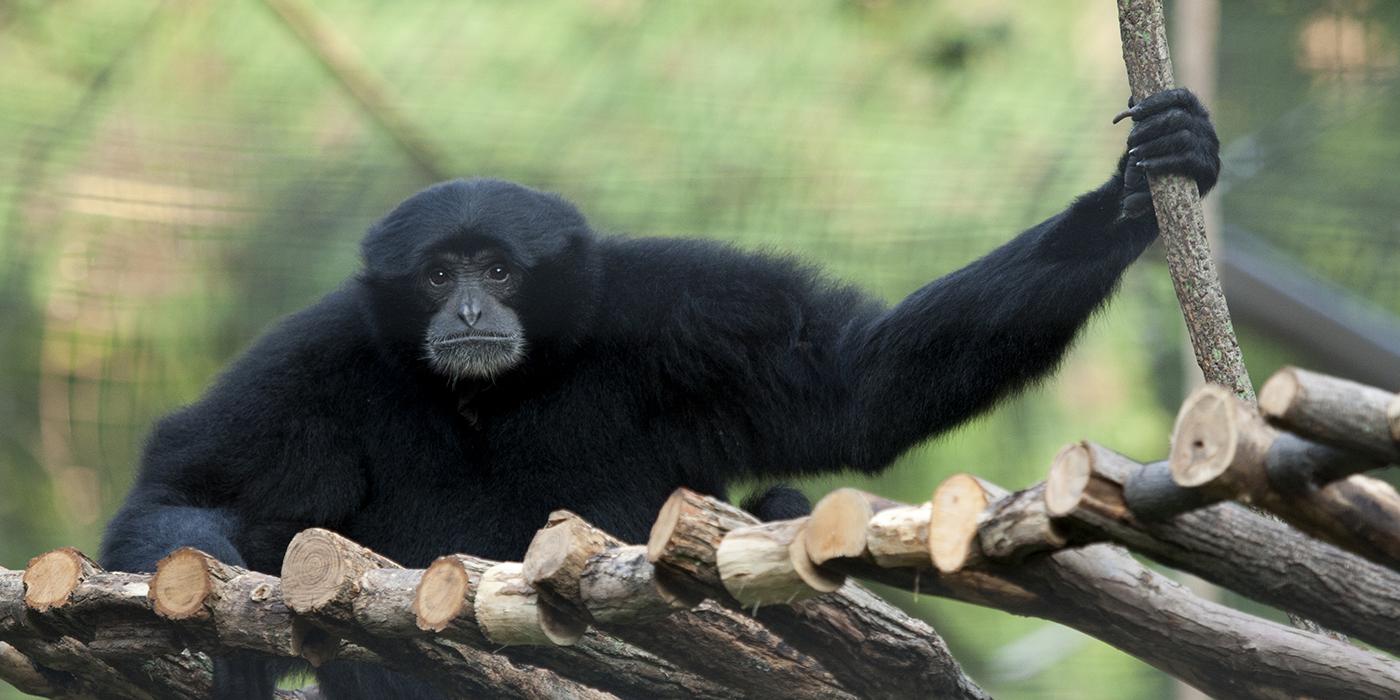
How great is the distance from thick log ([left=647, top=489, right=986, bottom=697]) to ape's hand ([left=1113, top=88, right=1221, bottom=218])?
43.7 inches

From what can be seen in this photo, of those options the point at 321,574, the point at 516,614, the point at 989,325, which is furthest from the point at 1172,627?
the point at 321,574

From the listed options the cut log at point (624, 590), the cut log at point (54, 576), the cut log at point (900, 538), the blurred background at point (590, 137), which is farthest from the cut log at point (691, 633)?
the blurred background at point (590, 137)

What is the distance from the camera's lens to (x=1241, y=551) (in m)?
1.79

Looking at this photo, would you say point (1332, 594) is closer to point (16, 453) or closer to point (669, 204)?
point (669, 204)

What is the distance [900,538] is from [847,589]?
19.9 inches

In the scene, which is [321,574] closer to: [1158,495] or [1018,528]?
[1018,528]

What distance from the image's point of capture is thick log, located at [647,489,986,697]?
6.70 feet

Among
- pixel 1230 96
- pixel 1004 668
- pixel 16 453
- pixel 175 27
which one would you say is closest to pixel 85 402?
pixel 16 453

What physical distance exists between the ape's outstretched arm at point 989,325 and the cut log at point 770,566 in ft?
4.67

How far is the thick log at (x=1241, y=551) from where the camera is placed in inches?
66.4

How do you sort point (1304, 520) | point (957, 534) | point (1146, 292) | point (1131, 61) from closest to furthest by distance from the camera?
1. point (1304, 520)
2. point (957, 534)
3. point (1131, 61)
4. point (1146, 292)

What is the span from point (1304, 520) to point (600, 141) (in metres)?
4.05

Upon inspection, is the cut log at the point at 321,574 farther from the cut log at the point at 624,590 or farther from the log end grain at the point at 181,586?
the cut log at the point at 624,590

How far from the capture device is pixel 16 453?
6.20 metres
